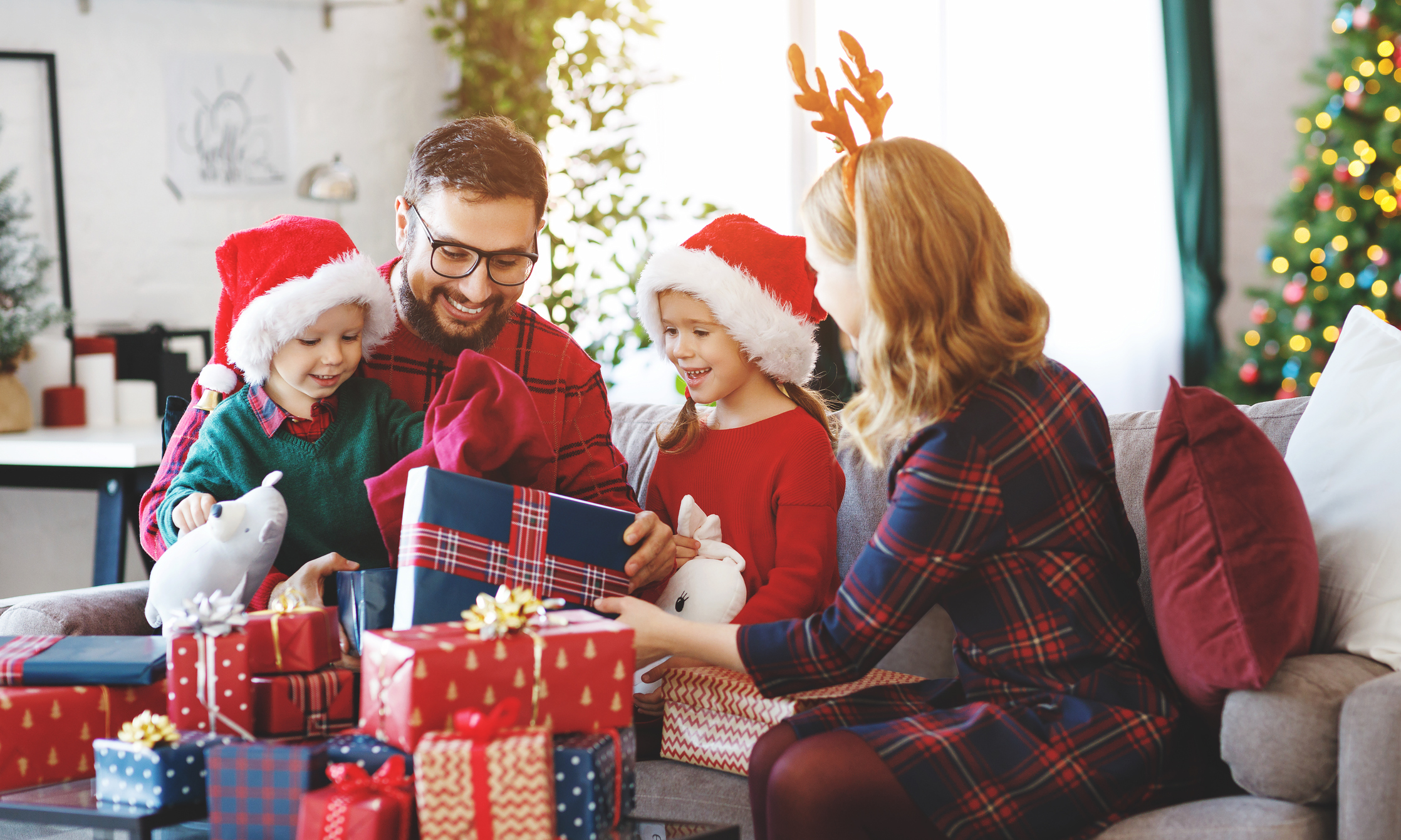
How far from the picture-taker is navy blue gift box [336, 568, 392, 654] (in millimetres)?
1406

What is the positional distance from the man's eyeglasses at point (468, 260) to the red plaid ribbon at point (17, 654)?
77cm

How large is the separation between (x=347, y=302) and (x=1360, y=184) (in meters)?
3.36

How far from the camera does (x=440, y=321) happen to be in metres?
1.82

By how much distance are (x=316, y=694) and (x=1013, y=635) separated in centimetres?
84

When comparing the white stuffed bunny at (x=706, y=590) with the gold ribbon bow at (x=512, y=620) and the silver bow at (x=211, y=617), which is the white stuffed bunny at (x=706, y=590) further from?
the silver bow at (x=211, y=617)

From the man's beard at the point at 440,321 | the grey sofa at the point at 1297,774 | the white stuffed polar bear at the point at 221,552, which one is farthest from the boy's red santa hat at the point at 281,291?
the grey sofa at the point at 1297,774

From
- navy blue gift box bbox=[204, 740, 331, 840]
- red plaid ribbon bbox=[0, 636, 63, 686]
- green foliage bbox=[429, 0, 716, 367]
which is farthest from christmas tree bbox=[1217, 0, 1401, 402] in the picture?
red plaid ribbon bbox=[0, 636, 63, 686]

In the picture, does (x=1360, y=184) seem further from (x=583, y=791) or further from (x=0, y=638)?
(x=0, y=638)

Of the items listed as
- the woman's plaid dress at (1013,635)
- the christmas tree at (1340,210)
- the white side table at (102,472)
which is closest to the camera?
the woman's plaid dress at (1013,635)

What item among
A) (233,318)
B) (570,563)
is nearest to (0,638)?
(233,318)

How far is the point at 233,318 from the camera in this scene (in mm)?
1696

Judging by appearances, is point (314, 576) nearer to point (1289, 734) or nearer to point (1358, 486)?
point (1289, 734)

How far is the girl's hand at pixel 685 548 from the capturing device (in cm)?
172

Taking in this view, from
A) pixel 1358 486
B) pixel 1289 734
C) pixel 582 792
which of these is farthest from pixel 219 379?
pixel 1358 486
